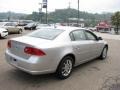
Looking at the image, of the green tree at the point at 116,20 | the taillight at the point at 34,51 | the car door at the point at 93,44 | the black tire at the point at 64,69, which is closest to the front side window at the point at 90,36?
the car door at the point at 93,44

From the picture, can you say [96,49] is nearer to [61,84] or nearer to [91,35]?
[91,35]

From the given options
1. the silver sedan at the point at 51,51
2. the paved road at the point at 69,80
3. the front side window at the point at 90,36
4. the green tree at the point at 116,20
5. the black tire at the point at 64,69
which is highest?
the green tree at the point at 116,20

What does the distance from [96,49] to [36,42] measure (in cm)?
285

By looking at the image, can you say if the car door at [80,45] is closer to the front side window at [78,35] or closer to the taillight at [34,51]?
the front side window at [78,35]

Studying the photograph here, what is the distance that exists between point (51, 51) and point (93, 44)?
2.35 metres

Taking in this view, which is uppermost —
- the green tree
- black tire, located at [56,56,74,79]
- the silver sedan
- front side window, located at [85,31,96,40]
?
the green tree

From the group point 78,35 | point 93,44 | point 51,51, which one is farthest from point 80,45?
point 51,51

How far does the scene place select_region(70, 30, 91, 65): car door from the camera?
5.39 m

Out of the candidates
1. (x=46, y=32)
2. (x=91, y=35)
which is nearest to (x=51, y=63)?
(x=46, y=32)

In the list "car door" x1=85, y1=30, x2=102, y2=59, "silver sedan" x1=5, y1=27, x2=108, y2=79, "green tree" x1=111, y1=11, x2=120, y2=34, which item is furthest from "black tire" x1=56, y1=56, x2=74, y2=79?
"green tree" x1=111, y1=11, x2=120, y2=34

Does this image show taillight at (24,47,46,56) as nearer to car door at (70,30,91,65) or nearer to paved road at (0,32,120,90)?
paved road at (0,32,120,90)

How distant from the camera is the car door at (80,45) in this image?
212 inches

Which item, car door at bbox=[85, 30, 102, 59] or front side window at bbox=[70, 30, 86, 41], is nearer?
front side window at bbox=[70, 30, 86, 41]

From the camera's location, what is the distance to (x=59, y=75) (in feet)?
16.1
